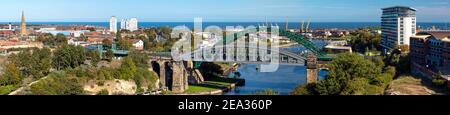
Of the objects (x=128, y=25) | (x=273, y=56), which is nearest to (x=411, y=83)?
(x=273, y=56)

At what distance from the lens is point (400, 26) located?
90.9ft

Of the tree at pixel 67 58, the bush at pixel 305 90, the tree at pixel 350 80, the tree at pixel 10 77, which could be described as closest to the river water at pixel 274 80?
the tree at pixel 350 80

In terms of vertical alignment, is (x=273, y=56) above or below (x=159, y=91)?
above

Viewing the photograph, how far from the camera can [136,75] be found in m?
17.3

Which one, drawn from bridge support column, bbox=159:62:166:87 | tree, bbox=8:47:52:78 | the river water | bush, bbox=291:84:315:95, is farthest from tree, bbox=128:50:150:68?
bush, bbox=291:84:315:95

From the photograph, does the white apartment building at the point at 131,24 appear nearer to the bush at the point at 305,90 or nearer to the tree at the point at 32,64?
the tree at the point at 32,64

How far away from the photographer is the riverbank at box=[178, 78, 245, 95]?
56.4ft

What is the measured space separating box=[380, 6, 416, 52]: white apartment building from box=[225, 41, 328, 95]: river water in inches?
291

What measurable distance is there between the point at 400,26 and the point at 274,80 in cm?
1220

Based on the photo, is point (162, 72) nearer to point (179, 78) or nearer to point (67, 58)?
point (179, 78)

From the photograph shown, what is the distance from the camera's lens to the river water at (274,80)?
17.1 meters
